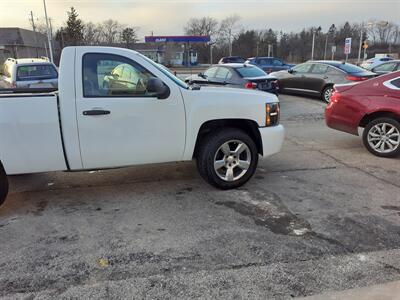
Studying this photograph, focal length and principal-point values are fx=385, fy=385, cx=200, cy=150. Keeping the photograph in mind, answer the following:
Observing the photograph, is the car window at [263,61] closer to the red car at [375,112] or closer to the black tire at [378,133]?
the red car at [375,112]

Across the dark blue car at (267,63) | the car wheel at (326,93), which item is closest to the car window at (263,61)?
the dark blue car at (267,63)

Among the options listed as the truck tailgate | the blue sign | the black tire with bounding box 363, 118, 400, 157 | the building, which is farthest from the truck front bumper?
the building

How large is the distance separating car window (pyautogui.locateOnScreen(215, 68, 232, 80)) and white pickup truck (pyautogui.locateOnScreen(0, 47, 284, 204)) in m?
7.26

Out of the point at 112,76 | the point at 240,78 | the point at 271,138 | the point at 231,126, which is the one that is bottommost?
the point at 271,138

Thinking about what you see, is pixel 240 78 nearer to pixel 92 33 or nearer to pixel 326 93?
pixel 326 93

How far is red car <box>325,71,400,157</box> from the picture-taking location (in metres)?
6.72

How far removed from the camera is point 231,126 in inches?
208

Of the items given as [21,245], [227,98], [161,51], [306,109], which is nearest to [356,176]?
[227,98]

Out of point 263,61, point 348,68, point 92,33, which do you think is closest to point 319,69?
point 348,68

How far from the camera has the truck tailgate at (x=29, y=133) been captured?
4223 mm

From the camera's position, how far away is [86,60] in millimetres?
4500

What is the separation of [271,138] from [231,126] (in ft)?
1.88

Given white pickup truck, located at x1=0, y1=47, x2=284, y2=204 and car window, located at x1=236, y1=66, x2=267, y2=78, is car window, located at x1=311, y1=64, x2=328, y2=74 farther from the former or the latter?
white pickup truck, located at x1=0, y1=47, x2=284, y2=204

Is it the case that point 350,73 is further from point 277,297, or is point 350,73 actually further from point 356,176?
point 277,297
